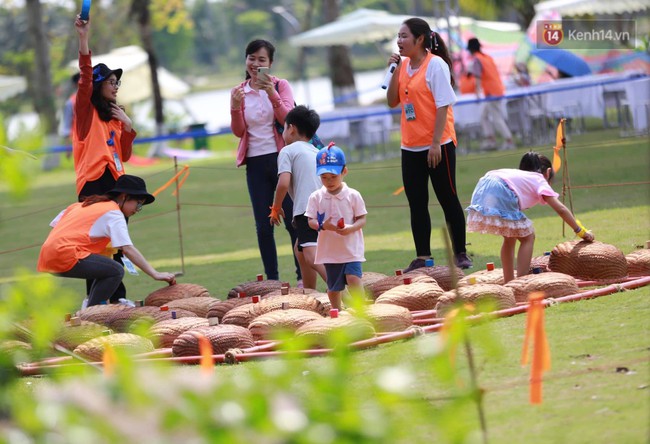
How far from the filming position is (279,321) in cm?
739

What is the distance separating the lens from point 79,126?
944cm

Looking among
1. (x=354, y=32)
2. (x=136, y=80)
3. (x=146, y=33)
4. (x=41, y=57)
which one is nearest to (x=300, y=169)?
(x=354, y=32)

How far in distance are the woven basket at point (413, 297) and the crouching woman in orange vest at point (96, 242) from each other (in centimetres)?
185

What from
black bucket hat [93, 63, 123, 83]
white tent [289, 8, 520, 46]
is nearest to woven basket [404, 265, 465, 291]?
black bucket hat [93, 63, 123, 83]

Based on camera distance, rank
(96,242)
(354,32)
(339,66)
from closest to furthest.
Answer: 1. (96,242)
2. (354,32)
3. (339,66)

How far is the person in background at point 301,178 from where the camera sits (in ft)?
29.3

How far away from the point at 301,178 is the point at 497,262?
1985 mm

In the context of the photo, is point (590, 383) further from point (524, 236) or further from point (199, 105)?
point (199, 105)

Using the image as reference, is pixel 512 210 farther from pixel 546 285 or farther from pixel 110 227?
pixel 110 227

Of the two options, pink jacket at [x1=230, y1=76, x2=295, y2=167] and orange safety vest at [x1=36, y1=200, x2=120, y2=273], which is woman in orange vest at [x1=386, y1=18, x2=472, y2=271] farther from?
orange safety vest at [x1=36, y1=200, x2=120, y2=273]

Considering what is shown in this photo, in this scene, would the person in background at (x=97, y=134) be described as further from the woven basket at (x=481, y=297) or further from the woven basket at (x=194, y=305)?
the woven basket at (x=481, y=297)

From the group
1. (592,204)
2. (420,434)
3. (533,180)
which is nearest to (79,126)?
(533,180)

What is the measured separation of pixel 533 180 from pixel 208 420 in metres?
6.04

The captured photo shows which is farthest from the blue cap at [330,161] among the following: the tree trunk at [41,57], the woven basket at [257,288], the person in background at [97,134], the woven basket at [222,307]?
the tree trunk at [41,57]
